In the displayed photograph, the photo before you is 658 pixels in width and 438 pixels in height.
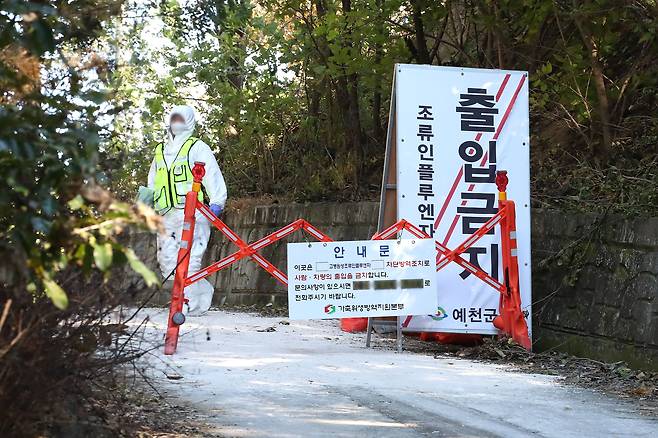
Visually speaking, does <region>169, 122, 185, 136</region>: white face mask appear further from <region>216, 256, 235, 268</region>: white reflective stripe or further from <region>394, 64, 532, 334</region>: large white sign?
<region>394, 64, 532, 334</region>: large white sign

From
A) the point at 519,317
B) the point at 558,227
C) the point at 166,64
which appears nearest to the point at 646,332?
the point at 519,317

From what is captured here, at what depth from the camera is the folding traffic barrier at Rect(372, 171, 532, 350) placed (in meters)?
9.78

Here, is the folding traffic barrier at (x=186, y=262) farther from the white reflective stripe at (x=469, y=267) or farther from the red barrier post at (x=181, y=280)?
the white reflective stripe at (x=469, y=267)

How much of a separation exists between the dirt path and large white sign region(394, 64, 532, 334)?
0.81 metres

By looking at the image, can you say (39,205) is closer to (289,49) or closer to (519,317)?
(519,317)

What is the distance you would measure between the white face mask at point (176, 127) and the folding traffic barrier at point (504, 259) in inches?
143

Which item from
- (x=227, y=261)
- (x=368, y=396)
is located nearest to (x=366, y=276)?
(x=227, y=261)

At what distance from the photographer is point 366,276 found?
9602 millimetres

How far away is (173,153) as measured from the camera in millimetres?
12469

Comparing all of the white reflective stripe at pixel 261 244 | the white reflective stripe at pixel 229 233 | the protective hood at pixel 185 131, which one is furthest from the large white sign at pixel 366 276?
the protective hood at pixel 185 131

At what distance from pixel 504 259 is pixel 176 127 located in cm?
451

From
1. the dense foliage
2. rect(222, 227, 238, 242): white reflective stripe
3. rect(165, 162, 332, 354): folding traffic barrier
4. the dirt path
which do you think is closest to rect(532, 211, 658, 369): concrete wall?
the dense foliage

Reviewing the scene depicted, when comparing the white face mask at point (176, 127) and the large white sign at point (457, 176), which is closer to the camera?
the large white sign at point (457, 176)

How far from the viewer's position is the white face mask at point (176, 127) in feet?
41.6
